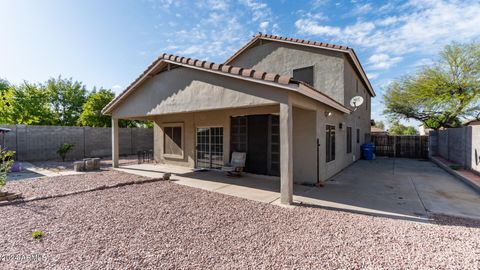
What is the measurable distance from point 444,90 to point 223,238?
2234 centimetres

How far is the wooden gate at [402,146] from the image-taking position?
54.7 feet

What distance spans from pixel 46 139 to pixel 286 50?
52.3 ft

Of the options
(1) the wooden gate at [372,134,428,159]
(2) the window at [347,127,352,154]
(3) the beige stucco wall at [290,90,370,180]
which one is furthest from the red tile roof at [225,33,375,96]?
(1) the wooden gate at [372,134,428,159]

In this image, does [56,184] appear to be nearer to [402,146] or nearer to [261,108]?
[261,108]

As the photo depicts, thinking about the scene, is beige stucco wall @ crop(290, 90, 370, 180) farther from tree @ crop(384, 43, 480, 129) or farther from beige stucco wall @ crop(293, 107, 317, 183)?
tree @ crop(384, 43, 480, 129)

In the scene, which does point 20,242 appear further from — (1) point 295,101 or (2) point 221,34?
(2) point 221,34

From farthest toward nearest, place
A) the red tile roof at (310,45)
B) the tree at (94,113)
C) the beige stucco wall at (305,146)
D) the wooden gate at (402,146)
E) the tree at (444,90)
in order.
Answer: the tree at (94,113) < the wooden gate at (402,146) < the tree at (444,90) < the red tile roof at (310,45) < the beige stucco wall at (305,146)

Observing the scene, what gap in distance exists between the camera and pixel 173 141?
11.8 metres

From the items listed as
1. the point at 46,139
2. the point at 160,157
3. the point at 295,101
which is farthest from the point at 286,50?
the point at 46,139

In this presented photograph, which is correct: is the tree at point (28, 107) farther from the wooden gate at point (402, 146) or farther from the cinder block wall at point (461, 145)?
the wooden gate at point (402, 146)

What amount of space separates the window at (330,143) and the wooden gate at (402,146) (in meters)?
11.6

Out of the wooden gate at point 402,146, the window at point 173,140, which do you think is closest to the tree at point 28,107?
the window at point 173,140

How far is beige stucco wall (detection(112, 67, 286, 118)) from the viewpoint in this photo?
5750 millimetres

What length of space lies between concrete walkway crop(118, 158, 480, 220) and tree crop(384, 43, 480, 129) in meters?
12.5
